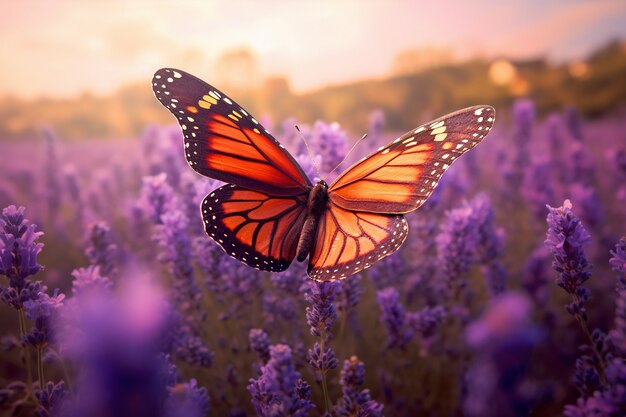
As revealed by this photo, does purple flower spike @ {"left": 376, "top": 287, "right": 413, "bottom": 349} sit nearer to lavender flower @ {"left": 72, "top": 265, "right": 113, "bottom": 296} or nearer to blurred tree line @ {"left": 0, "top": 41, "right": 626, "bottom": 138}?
lavender flower @ {"left": 72, "top": 265, "right": 113, "bottom": 296}

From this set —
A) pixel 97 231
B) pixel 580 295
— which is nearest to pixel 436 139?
pixel 580 295

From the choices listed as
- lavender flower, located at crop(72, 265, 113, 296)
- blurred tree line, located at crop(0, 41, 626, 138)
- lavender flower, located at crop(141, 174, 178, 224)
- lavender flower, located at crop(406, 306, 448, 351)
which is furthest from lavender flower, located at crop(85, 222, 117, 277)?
blurred tree line, located at crop(0, 41, 626, 138)

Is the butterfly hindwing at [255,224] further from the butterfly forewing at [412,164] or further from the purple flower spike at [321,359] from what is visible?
the purple flower spike at [321,359]

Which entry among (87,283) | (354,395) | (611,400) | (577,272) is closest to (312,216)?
(354,395)

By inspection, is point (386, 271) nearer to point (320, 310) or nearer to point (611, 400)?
point (320, 310)

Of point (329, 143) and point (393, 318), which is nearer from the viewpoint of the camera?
point (393, 318)
